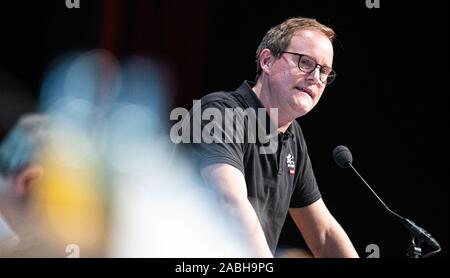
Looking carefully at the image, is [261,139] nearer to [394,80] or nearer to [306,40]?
[306,40]

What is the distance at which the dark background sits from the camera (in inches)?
109

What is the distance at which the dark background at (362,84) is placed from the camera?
Answer: 9.08ft

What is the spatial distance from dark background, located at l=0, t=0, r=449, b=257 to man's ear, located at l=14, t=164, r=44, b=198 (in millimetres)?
652

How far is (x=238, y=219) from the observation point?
1474 mm

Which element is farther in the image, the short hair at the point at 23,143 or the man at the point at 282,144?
the short hair at the point at 23,143

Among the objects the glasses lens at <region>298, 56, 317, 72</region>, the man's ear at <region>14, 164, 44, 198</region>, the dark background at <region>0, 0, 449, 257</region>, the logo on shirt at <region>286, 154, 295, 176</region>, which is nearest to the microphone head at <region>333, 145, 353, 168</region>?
the logo on shirt at <region>286, 154, 295, 176</region>

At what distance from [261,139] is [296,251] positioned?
1234 millimetres

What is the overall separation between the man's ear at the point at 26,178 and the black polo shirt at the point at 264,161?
1103 mm

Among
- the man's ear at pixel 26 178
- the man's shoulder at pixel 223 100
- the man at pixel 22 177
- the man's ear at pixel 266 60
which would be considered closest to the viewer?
the man's shoulder at pixel 223 100

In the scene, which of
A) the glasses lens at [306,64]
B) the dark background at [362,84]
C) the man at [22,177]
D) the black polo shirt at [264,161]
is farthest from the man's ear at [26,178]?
the glasses lens at [306,64]

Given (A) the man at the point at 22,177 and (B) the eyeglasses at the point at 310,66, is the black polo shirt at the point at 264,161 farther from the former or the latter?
(A) the man at the point at 22,177

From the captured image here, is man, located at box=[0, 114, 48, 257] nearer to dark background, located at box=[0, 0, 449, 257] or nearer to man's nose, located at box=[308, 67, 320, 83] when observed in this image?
dark background, located at box=[0, 0, 449, 257]
